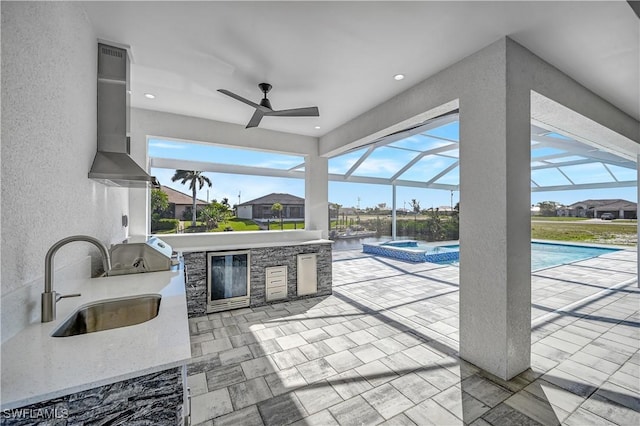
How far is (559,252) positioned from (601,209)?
186cm

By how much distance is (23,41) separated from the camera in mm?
1327

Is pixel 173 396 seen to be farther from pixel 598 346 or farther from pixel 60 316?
pixel 598 346

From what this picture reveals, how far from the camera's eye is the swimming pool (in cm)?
750

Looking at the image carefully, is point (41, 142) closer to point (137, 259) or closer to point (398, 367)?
point (137, 259)

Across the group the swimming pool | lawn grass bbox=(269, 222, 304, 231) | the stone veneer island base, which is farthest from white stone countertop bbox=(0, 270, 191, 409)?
the swimming pool

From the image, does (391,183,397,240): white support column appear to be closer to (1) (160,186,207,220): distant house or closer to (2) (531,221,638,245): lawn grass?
(2) (531,221,638,245): lawn grass

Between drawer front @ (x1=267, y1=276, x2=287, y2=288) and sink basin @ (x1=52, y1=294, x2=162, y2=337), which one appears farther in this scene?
drawer front @ (x1=267, y1=276, x2=287, y2=288)

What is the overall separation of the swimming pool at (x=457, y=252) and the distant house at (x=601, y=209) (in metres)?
1.32

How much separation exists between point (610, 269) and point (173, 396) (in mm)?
9186

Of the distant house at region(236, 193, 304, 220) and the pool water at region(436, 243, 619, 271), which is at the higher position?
the distant house at region(236, 193, 304, 220)

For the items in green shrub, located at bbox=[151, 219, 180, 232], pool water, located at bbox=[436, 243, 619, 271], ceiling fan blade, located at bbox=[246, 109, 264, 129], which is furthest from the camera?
pool water, located at bbox=[436, 243, 619, 271]

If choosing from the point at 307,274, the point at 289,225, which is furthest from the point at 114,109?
the point at 289,225

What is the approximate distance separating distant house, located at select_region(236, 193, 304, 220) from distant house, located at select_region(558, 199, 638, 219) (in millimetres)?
9080

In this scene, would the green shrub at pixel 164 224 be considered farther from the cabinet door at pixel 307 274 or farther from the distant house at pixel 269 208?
the cabinet door at pixel 307 274
